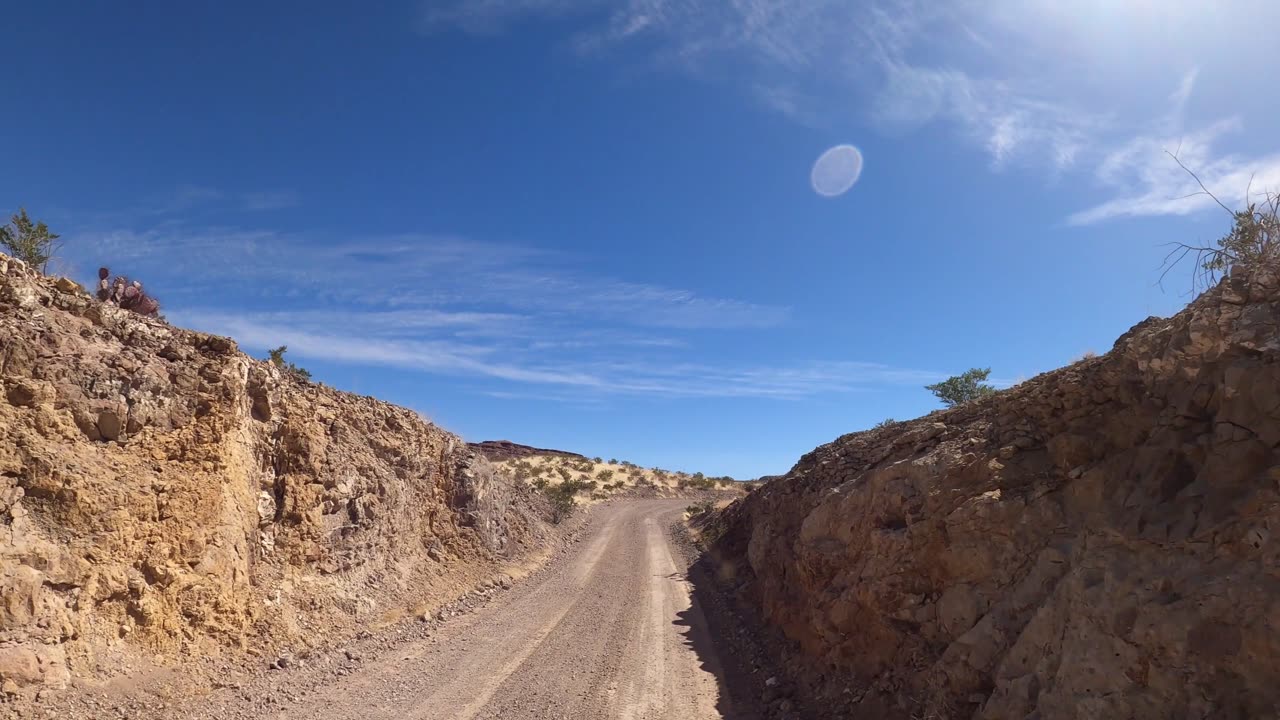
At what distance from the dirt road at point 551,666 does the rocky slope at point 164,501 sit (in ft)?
6.01

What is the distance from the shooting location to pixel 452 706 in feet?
32.5

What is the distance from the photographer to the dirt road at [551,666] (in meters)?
9.86

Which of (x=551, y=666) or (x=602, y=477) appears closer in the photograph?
(x=551, y=666)

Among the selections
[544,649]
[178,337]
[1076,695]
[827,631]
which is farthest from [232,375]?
[1076,695]

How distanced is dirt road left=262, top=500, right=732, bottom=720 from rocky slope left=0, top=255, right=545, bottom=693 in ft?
6.01

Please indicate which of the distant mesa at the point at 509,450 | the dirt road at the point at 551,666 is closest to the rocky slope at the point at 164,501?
the dirt road at the point at 551,666

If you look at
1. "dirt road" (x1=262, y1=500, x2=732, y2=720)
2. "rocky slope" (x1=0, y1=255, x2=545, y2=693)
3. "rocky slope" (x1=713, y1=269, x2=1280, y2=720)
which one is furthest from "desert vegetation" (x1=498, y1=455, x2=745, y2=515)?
"rocky slope" (x1=713, y1=269, x2=1280, y2=720)

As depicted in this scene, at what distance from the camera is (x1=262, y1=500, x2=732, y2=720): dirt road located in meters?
9.86

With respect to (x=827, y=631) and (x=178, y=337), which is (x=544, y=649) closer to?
(x=827, y=631)

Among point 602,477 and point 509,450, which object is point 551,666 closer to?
point 602,477

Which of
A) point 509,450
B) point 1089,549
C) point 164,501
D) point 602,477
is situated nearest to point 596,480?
point 602,477

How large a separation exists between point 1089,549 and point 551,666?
9315 millimetres

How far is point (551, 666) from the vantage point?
11.8 meters

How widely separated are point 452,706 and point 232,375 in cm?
724
